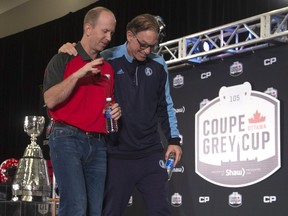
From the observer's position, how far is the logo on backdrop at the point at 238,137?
448 cm

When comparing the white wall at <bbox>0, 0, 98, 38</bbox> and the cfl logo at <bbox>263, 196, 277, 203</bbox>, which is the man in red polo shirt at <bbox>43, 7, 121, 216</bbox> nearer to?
the cfl logo at <bbox>263, 196, 277, 203</bbox>

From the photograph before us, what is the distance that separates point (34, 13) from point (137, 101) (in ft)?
24.4

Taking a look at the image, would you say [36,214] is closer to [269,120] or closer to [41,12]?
[269,120]

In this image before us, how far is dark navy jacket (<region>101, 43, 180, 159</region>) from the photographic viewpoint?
2666 mm

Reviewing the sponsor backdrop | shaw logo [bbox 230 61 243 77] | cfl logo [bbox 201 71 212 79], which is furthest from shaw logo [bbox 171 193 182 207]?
shaw logo [bbox 230 61 243 77]

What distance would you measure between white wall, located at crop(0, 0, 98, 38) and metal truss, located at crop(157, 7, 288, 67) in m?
3.39

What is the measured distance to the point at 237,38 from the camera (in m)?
4.91

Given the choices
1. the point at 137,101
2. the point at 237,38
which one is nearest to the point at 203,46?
the point at 237,38

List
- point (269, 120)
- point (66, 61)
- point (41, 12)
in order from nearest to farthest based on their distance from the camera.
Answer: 1. point (66, 61)
2. point (269, 120)
3. point (41, 12)

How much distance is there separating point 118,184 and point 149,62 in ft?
1.93

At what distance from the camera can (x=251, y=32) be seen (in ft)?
15.3

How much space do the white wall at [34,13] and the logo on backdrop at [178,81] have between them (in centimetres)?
Result: 325

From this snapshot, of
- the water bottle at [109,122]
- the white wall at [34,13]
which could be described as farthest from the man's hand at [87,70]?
the white wall at [34,13]

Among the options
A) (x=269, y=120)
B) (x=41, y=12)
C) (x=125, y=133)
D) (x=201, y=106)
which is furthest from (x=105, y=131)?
(x=41, y=12)
